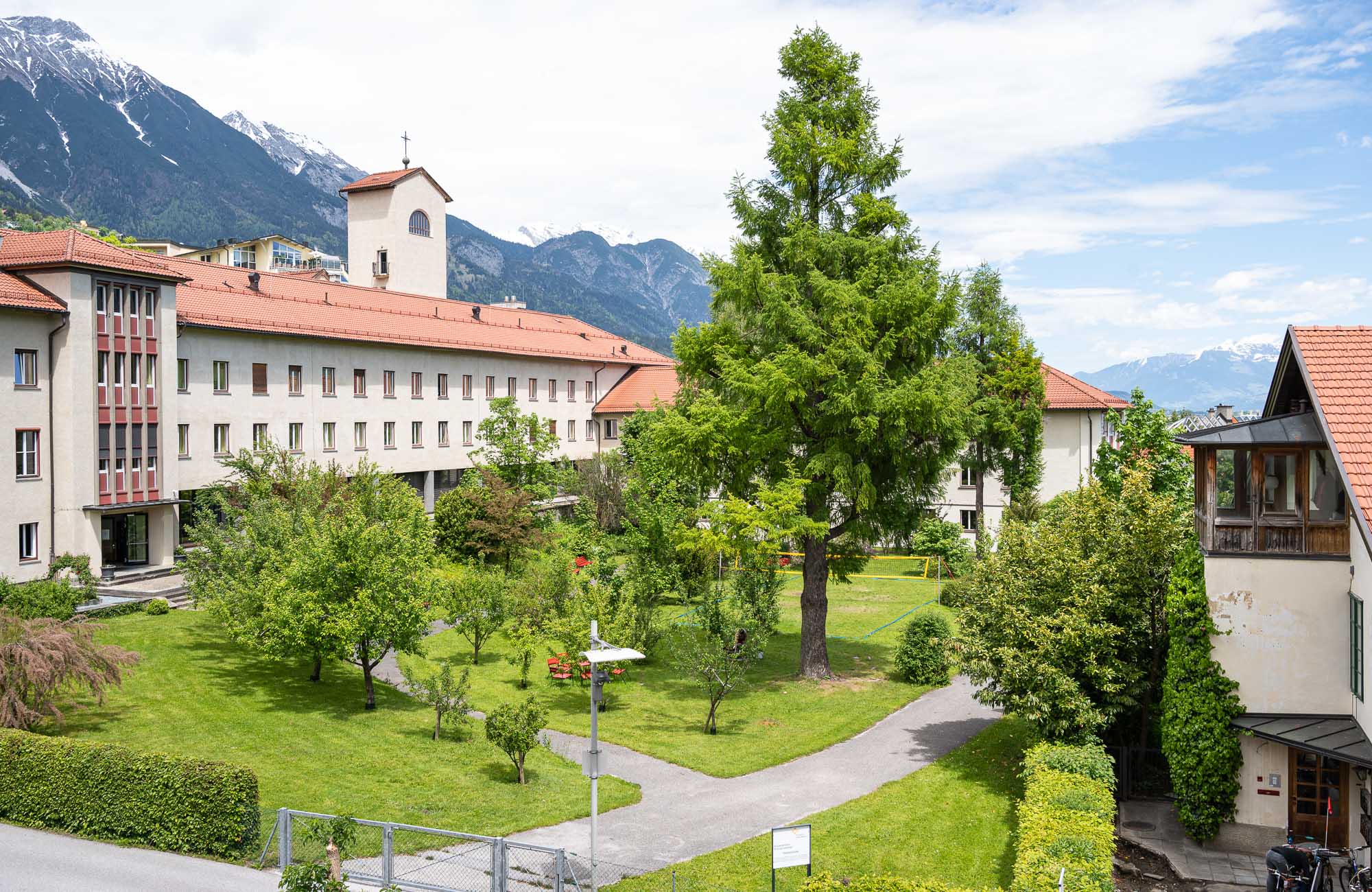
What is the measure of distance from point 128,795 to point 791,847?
11.1 meters

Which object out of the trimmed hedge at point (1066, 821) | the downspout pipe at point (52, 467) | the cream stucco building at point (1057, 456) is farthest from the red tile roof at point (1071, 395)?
the downspout pipe at point (52, 467)

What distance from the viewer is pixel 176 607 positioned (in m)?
33.6

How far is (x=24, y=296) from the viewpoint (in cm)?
3312

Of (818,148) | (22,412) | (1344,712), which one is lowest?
(1344,712)

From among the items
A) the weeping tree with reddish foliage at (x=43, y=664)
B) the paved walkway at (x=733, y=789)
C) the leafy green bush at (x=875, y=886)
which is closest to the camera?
the leafy green bush at (x=875, y=886)

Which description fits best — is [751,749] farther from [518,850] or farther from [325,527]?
[325,527]

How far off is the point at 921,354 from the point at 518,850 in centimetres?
1792

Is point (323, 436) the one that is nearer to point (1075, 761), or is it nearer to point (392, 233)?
point (392, 233)

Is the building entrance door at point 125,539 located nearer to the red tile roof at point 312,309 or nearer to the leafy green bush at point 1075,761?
the red tile roof at point 312,309

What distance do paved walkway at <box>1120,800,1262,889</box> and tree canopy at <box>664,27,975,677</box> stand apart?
10.6 m

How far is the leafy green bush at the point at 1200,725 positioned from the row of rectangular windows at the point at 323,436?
110ft

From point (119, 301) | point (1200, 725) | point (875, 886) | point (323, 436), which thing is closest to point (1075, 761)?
point (1200, 725)

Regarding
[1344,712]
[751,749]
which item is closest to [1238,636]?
[1344,712]

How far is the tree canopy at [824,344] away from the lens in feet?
88.7
